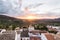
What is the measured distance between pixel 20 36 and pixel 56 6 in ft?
3.09

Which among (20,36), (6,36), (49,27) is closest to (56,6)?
(49,27)

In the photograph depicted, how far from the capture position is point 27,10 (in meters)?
2.69

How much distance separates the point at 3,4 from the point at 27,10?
1.63ft

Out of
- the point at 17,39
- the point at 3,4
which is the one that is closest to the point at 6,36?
the point at 17,39

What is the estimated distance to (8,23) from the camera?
268cm

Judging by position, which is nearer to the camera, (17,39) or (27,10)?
(17,39)

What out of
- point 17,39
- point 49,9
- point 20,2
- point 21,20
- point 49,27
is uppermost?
point 20,2

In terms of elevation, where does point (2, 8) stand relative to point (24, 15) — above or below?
above

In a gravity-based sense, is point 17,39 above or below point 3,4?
below

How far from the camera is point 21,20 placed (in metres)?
2.68

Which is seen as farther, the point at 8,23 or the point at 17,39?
the point at 8,23

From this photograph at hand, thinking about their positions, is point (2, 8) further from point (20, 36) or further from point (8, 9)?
point (20, 36)

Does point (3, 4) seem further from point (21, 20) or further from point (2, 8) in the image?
point (21, 20)

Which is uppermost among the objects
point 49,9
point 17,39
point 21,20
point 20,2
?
point 20,2
